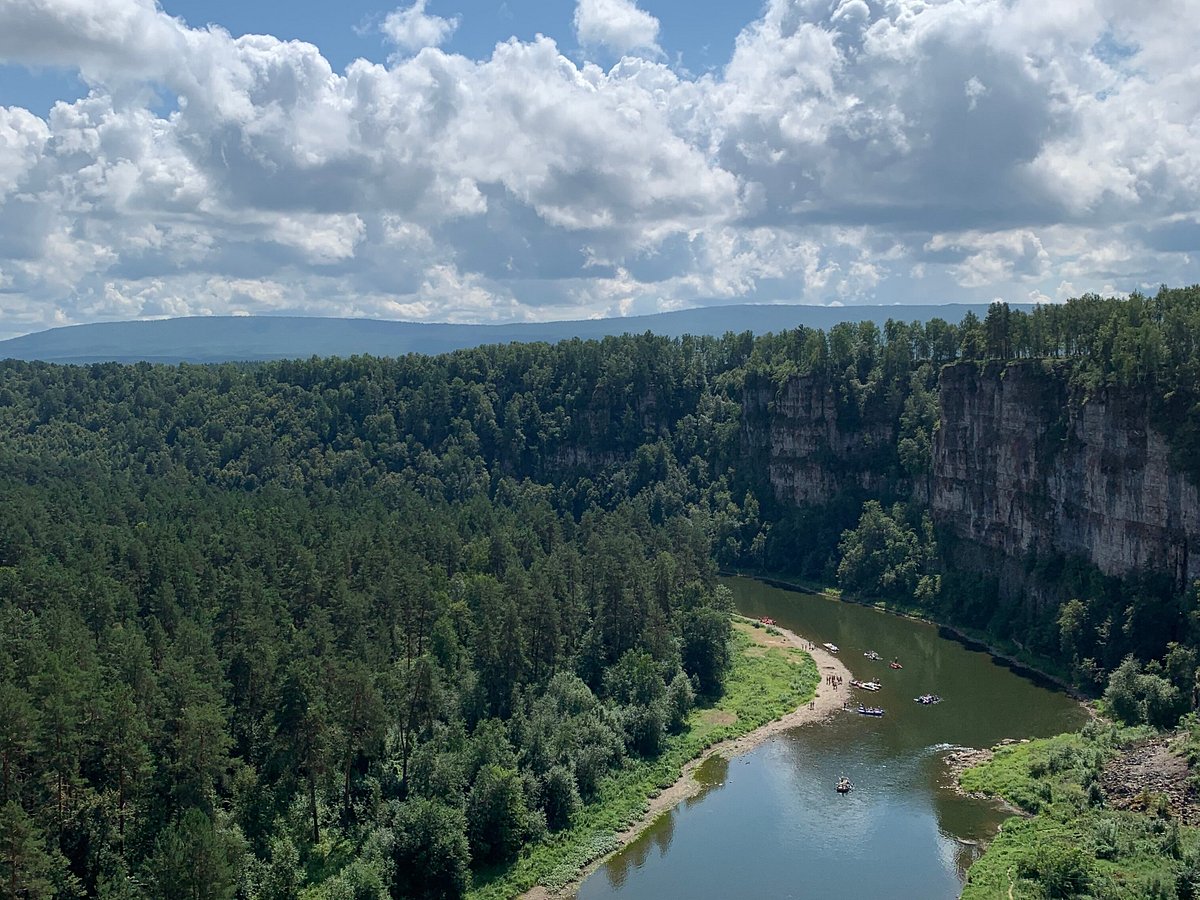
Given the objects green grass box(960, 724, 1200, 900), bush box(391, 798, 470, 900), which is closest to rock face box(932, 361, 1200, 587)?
green grass box(960, 724, 1200, 900)

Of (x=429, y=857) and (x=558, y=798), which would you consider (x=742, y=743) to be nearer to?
(x=558, y=798)

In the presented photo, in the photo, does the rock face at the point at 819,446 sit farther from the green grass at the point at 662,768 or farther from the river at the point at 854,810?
the river at the point at 854,810

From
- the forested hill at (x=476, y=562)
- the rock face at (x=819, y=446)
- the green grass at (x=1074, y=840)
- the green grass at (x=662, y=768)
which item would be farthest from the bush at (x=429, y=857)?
the rock face at (x=819, y=446)

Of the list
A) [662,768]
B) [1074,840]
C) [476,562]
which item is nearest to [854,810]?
[662,768]

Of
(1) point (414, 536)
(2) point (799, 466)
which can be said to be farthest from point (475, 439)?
(1) point (414, 536)

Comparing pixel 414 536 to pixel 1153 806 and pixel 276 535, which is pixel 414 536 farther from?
pixel 1153 806
